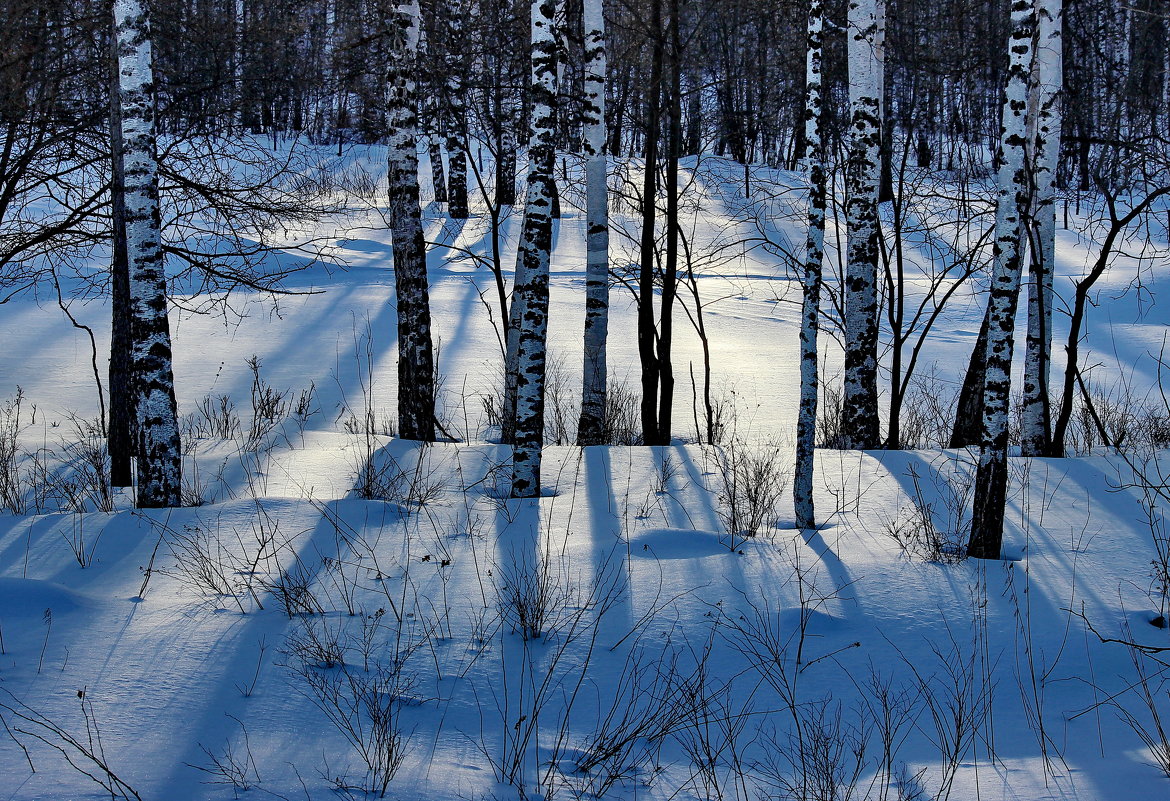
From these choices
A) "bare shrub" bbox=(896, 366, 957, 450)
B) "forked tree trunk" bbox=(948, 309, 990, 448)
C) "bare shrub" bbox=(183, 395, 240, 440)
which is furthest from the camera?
"bare shrub" bbox=(896, 366, 957, 450)

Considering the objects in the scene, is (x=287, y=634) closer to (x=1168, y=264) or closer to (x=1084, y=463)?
(x=1084, y=463)

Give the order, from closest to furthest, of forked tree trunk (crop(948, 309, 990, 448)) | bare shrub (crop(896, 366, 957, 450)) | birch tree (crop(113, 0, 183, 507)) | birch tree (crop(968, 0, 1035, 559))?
birch tree (crop(968, 0, 1035, 559))
birch tree (crop(113, 0, 183, 507))
forked tree trunk (crop(948, 309, 990, 448))
bare shrub (crop(896, 366, 957, 450))

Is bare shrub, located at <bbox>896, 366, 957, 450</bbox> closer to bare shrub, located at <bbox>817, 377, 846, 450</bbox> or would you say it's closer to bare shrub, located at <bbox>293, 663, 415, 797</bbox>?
bare shrub, located at <bbox>817, 377, 846, 450</bbox>

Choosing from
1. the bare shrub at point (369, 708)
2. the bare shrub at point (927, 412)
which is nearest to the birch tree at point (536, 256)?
the bare shrub at point (369, 708)

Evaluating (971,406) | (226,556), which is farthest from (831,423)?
Answer: (226,556)

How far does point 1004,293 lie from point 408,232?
235 inches

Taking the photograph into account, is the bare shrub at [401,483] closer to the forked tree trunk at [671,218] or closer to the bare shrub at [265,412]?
the bare shrub at [265,412]

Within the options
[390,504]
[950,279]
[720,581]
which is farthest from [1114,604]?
[950,279]

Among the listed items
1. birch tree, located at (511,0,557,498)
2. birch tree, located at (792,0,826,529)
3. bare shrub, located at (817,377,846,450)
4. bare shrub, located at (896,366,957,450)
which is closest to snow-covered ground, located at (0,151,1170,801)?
birch tree, located at (792,0,826,529)

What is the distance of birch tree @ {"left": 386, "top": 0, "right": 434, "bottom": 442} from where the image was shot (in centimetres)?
875

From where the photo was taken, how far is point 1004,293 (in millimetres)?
5234

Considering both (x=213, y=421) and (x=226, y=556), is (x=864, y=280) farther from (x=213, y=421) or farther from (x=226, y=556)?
(x=213, y=421)

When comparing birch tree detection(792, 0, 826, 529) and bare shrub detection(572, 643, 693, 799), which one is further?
birch tree detection(792, 0, 826, 529)

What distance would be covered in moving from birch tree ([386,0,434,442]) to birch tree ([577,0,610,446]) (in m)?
1.74
